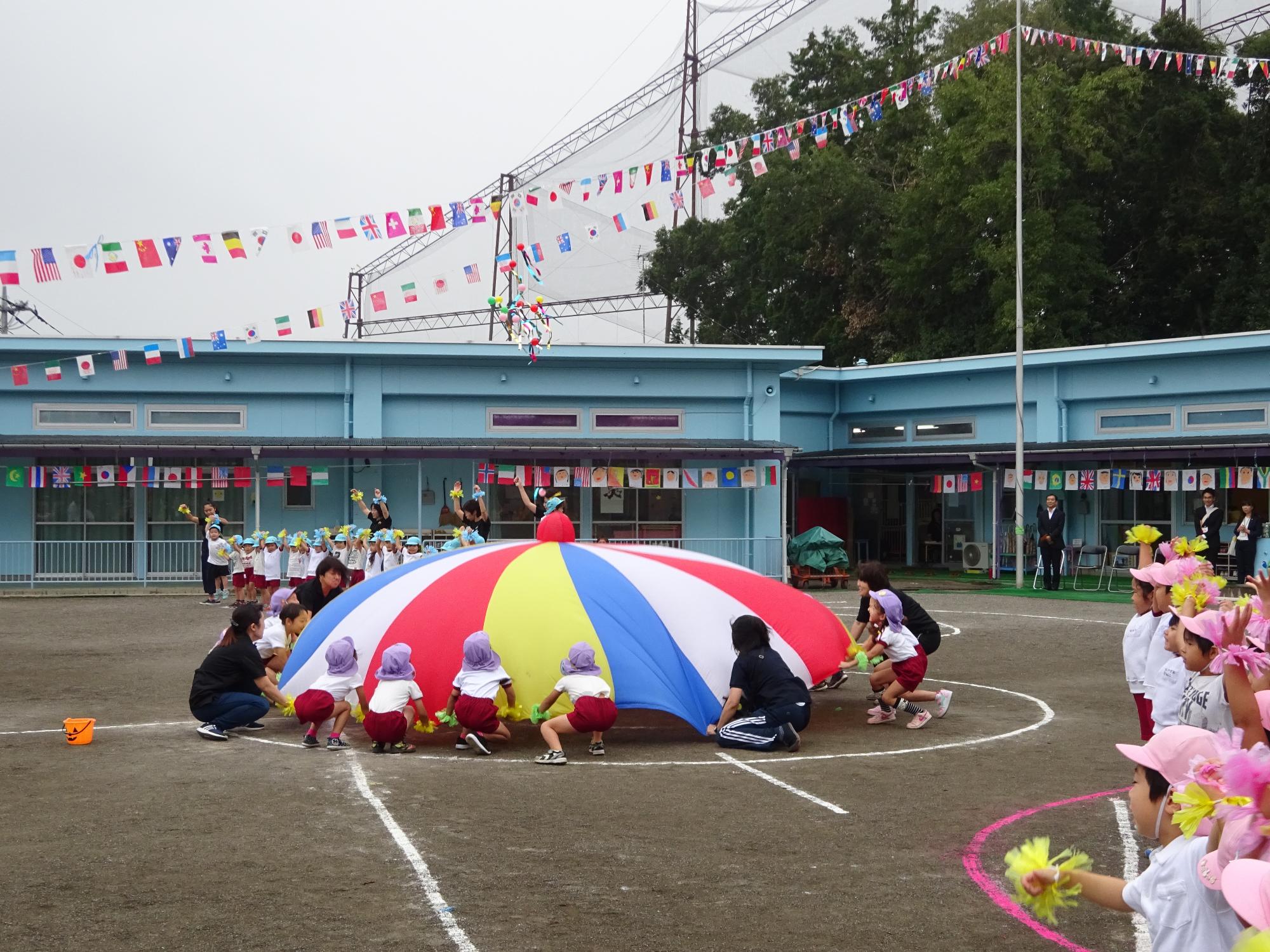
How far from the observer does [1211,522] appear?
77.3ft

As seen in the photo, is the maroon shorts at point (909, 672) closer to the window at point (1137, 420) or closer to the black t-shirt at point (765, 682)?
the black t-shirt at point (765, 682)

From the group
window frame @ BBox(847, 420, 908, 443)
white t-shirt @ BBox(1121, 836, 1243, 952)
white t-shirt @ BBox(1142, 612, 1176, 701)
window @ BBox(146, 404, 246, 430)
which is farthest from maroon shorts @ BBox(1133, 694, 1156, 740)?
window frame @ BBox(847, 420, 908, 443)

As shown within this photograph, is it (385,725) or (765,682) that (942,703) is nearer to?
(765,682)

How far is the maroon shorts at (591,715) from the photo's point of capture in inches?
422

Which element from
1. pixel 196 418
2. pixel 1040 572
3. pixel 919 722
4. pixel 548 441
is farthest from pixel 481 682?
pixel 1040 572

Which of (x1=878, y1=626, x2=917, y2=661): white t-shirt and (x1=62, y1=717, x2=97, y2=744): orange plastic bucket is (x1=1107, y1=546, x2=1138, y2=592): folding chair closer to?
(x1=878, y1=626, x2=917, y2=661): white t-shirt

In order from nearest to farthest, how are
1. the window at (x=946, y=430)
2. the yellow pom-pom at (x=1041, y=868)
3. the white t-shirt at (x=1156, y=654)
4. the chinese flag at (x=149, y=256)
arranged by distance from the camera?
1. the yellow pom-pom at (x=1041, y=868)
2. the white t-shirt at (x=1156, y=654)
3. the chinese flag at (x=149, y=256)
4. the window at (x=946, y=430)

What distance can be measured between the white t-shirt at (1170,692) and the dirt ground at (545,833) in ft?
2.81

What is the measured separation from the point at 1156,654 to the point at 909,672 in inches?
162

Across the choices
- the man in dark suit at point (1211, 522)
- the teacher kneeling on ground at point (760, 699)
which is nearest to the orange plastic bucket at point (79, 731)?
the teacher kneeling on ground at point (760, 699)

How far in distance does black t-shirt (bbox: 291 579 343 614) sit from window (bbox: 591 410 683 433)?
57.1 ft

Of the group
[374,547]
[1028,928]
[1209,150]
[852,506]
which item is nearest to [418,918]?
[1028,928]

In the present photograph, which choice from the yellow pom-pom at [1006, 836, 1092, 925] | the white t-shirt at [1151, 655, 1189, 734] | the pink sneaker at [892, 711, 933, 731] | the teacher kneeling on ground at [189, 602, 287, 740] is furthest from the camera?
the pink sneaker at [892, 711, 933, 731]

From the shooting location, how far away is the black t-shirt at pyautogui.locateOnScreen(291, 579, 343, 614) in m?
13.9
